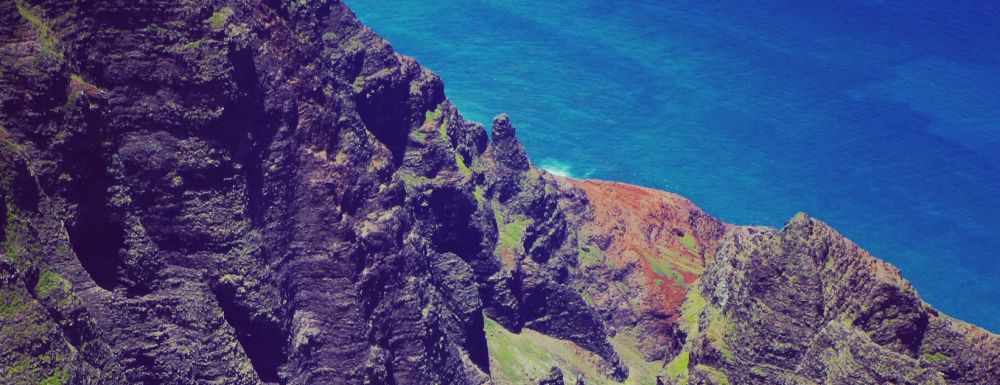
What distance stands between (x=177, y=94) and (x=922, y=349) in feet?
160

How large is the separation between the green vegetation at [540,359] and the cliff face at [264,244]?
0.57m

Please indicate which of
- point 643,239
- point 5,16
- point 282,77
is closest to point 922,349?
point 282,77

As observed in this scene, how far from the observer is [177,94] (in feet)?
178

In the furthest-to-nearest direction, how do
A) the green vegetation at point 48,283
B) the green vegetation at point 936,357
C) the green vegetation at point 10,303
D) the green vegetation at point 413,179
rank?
the green vegetation at point 413,179, the green vegetation at point 936,357, the green vegetation at point 48,283, the green vegetation at point 10,303

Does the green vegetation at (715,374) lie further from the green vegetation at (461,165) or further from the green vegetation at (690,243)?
Answer: the green vegetation at (690,243)

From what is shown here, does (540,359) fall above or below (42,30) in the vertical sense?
below

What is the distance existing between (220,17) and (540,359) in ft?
180

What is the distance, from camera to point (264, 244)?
60.1 metres

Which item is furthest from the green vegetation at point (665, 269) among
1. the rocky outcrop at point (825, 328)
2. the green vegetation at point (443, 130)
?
the rocky outcrop at point (825, 328)

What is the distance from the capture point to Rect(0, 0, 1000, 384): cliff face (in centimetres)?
4616

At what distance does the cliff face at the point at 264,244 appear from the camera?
4616 centimetres

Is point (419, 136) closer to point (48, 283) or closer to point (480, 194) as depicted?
point (480, 194)

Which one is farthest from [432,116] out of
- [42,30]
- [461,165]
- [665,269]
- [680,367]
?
[42,30]

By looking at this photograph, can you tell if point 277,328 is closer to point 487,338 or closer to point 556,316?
point 487,338
